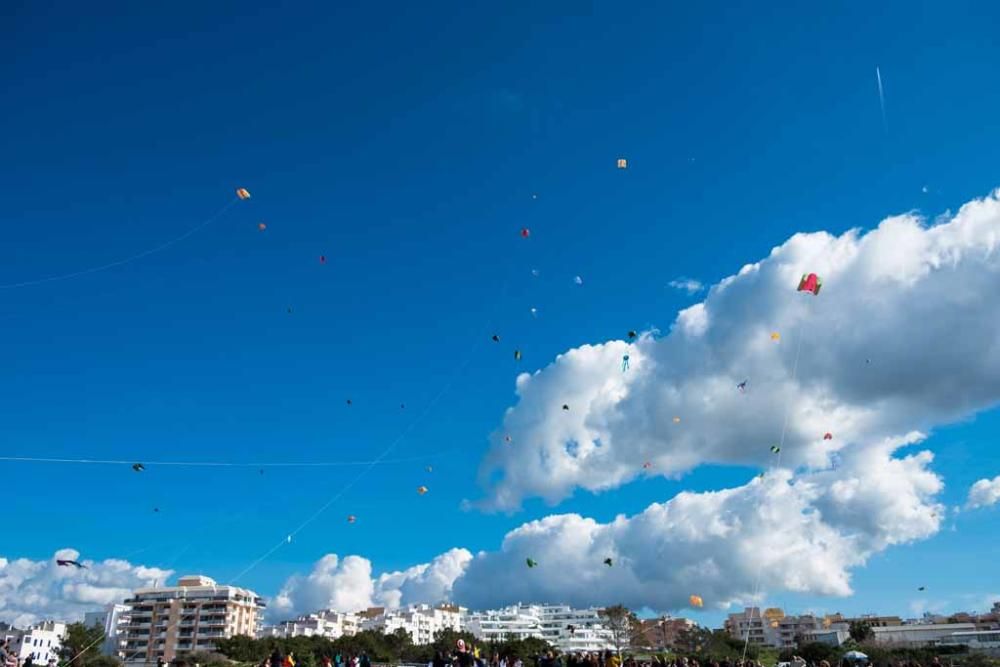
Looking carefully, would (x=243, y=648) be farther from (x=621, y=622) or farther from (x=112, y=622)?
(x=112, y=622)

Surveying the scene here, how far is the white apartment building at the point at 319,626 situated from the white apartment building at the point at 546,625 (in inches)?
1139

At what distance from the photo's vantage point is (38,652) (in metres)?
110

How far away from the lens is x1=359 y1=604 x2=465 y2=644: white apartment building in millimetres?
141875

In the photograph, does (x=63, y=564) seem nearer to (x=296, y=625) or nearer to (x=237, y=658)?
(x=237, y=658)

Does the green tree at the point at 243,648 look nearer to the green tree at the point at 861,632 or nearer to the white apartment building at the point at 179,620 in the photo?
the white apartment building at the point at 179,620

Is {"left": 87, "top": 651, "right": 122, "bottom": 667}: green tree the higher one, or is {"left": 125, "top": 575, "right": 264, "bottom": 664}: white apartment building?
{"left": 125, "top": 575, "right": 264, "bottom": 664}: white apartment building

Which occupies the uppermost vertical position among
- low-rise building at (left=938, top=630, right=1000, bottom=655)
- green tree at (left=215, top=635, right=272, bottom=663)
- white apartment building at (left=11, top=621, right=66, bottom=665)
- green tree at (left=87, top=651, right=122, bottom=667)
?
white apartment building at (left=11, top=621, right=66, bottom=665)

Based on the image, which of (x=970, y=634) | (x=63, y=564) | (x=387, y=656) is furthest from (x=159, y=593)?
(x=970, y=634)

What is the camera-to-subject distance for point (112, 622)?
129125 mm

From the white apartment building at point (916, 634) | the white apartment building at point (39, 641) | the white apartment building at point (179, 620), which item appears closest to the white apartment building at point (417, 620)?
the white apartment building at point (179, 620)

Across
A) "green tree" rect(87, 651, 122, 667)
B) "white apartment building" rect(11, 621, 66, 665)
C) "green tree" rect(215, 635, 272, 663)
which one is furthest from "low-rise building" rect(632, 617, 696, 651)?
"white apartment building" rect(11, 621, 66, 665)

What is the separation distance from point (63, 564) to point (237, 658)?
61640mm

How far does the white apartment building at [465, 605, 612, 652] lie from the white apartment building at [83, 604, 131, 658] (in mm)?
66521

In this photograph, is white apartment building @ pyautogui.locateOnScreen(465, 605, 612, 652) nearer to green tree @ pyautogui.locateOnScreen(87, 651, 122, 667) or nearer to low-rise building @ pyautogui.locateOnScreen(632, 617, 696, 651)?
low-rise building @ pyautogui.locateOnScreen(632, 617, 696, 651)
